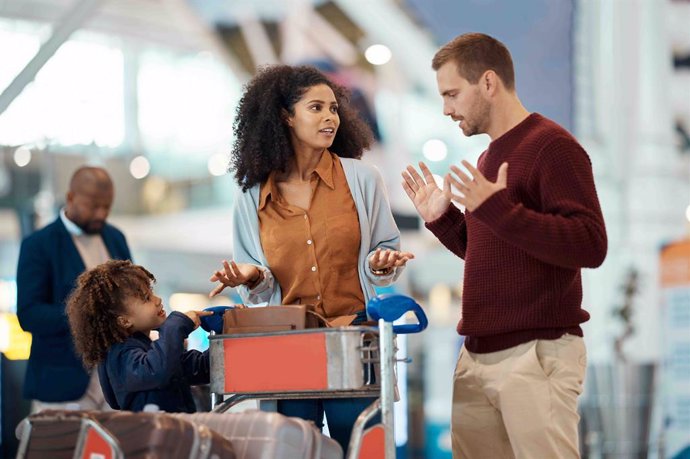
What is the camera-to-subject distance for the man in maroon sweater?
2.84m

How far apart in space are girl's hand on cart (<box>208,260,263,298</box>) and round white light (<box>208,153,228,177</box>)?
14.8ft

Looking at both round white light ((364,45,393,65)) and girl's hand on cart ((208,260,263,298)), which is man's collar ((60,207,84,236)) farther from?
round white light ((364,45,393,65))

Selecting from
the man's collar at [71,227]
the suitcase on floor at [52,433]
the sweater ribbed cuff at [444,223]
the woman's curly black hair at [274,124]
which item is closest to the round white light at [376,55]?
the man's collar at [71,227]

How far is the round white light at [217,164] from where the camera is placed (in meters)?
7.80

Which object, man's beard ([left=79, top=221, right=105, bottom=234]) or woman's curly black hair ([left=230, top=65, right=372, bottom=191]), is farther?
man's beard ([left=79, top=221, right=105, bottom=234])

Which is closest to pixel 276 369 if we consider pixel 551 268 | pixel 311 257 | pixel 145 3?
pixel 311 257

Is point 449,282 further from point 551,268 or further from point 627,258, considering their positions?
point 551,268

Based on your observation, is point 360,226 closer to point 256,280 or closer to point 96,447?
point 256,280

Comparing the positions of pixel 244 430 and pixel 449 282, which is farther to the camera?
pixel 449 282

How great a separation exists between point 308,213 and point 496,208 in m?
0.78

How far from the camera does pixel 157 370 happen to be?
123 inches

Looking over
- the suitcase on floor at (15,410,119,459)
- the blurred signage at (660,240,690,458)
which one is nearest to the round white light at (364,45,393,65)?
the blurred signage at (660,240,690,458)

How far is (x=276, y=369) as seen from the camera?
301 cm

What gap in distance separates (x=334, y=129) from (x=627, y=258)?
398cm
